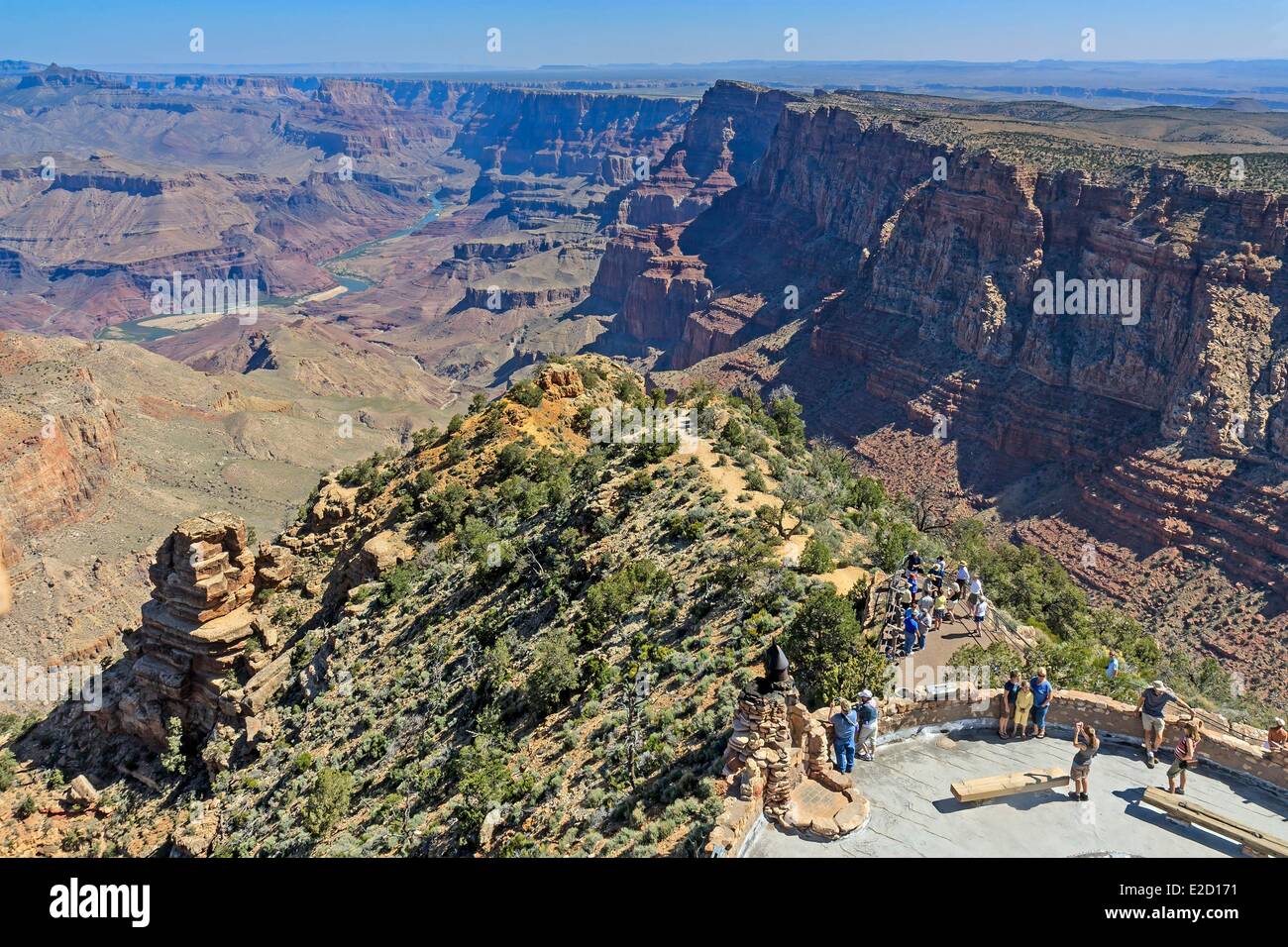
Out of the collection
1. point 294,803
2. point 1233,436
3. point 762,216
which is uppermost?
point 762,216

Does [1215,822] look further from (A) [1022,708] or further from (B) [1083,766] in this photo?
(A) [1022,708]

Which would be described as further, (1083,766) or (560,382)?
(560,382)

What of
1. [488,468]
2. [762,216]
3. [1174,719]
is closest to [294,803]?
[488,468]

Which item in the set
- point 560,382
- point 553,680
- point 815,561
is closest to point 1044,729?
point 815,561

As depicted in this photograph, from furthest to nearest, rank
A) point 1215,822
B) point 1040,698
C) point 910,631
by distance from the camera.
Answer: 1. point 910,631
2. point 1040,698
3. point 1215,822

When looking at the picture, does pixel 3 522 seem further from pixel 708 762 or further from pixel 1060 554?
pixel 1060 554

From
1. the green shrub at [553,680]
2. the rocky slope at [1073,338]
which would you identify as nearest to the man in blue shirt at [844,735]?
the green shrub at [553,680]

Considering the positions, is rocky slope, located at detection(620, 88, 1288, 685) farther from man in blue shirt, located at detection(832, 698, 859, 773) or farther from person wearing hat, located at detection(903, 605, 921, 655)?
man in blue shirt, located at detection(832, 698, 859, 773)

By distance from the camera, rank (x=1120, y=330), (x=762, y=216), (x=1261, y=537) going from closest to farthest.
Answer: (x=1261, y=537) < (x=1120, y=330) < (x=762, y=216)
